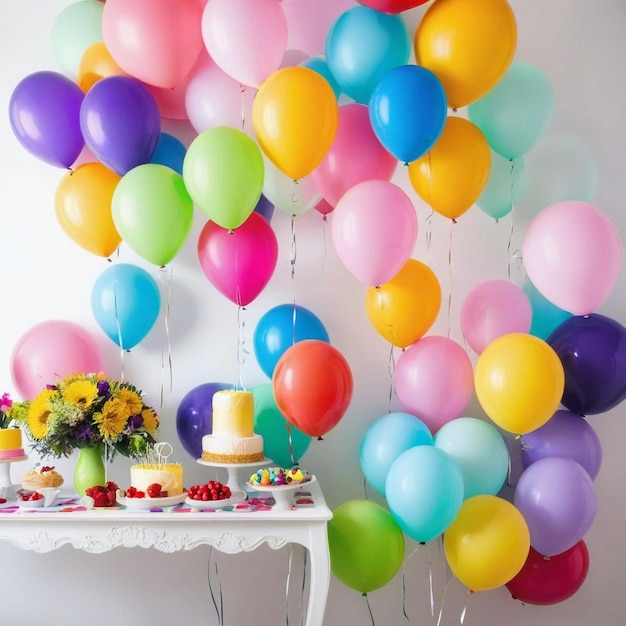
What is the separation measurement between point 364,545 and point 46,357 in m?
1.05

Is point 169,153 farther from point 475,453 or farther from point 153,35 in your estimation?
point 475,453

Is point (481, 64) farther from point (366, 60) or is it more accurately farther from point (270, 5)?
point (270, 5)

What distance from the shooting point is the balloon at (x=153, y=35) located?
2.09 metres

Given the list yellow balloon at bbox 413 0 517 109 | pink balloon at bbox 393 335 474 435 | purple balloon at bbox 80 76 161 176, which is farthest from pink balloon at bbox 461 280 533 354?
purple balloon at bbox 80 76 161 176

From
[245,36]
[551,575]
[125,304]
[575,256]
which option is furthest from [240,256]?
[551,575]

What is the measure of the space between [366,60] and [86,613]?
6.12 ft

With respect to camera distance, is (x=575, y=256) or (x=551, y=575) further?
(x=551, y=575)

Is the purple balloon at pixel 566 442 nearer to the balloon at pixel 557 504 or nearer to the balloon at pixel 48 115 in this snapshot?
the balloon at pixel 557 504

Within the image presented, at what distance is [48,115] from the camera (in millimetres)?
2141

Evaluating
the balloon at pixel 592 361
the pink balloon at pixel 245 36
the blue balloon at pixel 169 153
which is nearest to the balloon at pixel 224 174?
the pink balloon at pixel 245 36

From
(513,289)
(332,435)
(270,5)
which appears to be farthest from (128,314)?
(513,289)

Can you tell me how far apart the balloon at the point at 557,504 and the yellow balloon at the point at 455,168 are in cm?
78

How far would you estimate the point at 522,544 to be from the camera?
2027 mm

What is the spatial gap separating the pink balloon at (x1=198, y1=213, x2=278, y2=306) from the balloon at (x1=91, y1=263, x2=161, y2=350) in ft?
0.67
